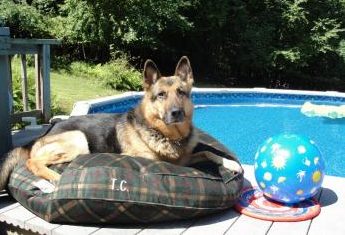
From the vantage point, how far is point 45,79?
7.61 metres

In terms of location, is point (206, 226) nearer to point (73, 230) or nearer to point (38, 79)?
point (73, 230)

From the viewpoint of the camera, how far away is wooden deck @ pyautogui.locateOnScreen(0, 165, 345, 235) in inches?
147

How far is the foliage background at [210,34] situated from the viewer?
17734mm

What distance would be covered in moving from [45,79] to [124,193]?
4.50 meters

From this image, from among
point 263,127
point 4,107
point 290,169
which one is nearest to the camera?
point 290,169

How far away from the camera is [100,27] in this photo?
696 inches

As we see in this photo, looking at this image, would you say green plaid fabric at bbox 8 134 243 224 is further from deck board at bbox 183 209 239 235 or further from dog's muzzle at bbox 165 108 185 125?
dog's muzzle at bbox 165 108 185 125

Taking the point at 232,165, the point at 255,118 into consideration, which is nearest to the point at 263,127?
the point at 255,118

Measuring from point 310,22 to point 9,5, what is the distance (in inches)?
534

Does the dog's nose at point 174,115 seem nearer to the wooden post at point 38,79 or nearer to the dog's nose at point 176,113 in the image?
the dog's nose at point 176,113

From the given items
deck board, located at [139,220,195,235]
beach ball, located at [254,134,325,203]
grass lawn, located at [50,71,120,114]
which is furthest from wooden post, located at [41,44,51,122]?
beach ball, located at [254,134,325,203]

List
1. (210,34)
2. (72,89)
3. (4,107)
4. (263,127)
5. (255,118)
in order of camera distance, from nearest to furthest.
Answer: (4,107), (263,127), (255,118), (72,89), (210,34)

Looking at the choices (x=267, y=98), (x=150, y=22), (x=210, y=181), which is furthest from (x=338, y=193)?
(x=150, y=22)

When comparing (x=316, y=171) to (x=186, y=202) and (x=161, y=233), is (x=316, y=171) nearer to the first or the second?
(x=186, y=202)
